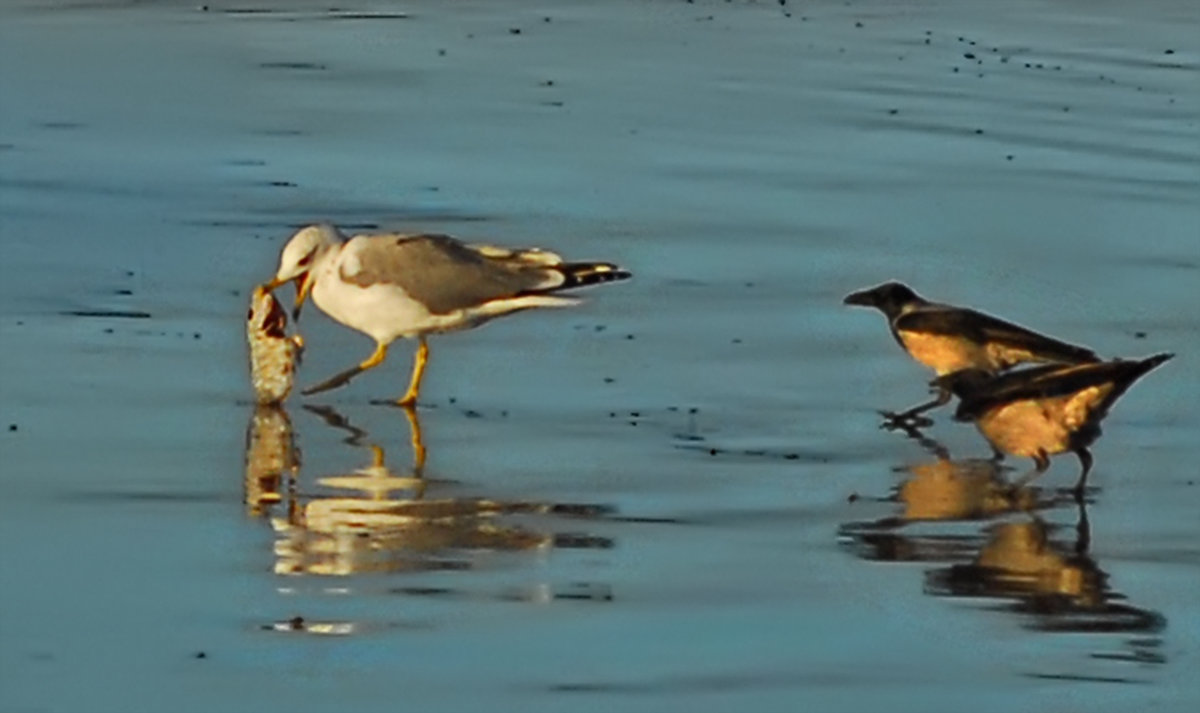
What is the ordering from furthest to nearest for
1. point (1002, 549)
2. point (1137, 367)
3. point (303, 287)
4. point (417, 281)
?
point (303, 287), point (417, 281), point (1137, 367), point (1002, 549)

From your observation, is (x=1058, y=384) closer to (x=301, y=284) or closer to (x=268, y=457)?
(x=268, y=457)

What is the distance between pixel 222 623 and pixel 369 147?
949 cm

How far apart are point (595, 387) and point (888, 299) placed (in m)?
1.40

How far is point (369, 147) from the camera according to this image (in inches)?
711

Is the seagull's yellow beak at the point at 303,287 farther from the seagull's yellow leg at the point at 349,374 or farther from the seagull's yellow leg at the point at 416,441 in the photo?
the seagull's yellow leg at the point at 416,441

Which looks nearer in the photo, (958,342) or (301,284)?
Answer: (958,342)

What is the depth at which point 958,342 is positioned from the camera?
1255cm

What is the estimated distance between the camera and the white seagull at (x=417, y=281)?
12539mm

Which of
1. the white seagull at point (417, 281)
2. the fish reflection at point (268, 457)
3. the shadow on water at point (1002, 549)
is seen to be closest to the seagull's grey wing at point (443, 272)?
the white seagull at point (417, 281)

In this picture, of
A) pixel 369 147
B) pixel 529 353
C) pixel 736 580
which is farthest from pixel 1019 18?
pixel 736 580

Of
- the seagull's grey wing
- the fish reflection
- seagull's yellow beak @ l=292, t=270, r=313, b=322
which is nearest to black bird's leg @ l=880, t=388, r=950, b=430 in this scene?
the seagull's grey wing

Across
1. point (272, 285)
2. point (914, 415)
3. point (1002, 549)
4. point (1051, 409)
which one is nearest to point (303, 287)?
point (272, 285)

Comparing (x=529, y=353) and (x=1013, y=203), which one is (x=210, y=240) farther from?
(x=1013, y=203)

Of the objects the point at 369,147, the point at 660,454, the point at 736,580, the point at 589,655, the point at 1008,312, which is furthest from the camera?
the point at 369,147
